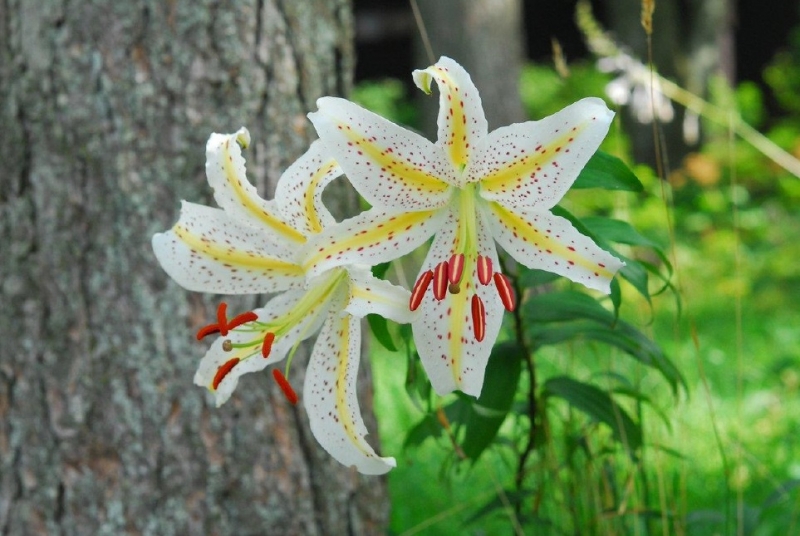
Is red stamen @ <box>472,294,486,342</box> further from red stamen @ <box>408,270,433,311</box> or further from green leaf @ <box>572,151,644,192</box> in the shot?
green leaf @ <box>572,151,644,192</box>

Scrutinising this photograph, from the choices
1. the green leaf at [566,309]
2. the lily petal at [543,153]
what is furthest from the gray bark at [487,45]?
the lily petal at [543,153]

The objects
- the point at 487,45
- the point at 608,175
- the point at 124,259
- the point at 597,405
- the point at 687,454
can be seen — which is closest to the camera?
the point at 608,175

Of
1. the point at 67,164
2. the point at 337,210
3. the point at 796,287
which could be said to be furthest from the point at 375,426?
the point at 796,287

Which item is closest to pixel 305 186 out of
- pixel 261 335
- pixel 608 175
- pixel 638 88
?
pixel 261 335

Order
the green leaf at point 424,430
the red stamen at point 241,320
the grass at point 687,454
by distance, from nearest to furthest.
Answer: the red stamen at point 241,320 → the green leaf at point 424,430 → the grass at point 687,454

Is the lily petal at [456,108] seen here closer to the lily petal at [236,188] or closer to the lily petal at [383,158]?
the lily petal at [383,158]

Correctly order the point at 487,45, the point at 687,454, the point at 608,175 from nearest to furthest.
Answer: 1. the point at 608,175
2. the point at 687,454
3. the point at 487,45

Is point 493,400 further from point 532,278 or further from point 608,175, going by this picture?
point 608,175
